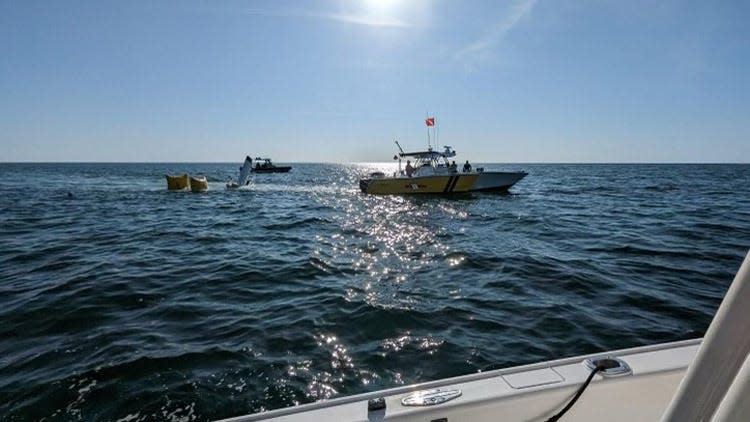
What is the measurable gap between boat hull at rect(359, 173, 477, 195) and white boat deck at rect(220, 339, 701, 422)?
22657 mm

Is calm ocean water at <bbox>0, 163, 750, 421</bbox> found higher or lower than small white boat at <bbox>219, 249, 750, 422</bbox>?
lower

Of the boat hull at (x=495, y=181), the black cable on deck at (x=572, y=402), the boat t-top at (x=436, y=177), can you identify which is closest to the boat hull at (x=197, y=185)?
the boat t-top at (x=436, y=177)

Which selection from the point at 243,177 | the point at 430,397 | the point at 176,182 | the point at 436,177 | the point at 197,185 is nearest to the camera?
the point at 430,397

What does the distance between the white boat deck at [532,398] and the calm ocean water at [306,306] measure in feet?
5.95

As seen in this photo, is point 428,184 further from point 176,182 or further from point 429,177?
point 176,182

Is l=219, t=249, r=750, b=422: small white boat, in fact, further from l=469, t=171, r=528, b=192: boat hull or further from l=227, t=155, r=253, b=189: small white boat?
l=227, t=155, r=253, b=189: small white boat

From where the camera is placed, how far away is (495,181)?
88.8 feet

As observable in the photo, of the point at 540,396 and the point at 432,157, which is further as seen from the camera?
the point at 432,157

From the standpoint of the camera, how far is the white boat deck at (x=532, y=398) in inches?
93.4

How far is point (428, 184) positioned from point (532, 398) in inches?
925

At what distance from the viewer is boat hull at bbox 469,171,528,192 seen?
26.3 metres

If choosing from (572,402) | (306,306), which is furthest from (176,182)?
(572,402)

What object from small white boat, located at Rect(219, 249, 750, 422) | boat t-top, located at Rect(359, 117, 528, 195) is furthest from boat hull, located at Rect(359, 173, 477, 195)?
small white boat, located at Rect(219, 249, 750, 422)

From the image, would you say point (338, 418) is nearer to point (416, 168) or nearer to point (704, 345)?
point (704, 345)
